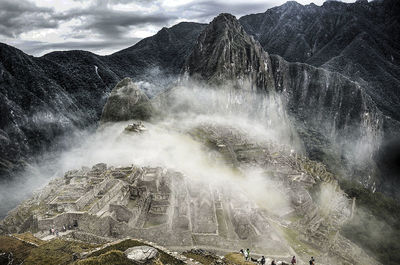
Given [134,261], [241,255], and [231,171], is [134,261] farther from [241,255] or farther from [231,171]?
[231,171]

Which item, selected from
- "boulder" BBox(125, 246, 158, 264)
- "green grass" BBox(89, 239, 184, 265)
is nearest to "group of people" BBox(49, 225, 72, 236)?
"green grass" BBox(89, 239, 184, 265)

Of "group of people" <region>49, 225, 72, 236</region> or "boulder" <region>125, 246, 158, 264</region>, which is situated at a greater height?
"boulder" <region>125, 246, 158, 264</region>

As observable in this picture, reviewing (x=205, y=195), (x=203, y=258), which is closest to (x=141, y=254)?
(x=203, y=258)

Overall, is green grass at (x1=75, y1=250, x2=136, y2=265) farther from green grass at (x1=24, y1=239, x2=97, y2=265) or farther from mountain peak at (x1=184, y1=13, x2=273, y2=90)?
mountain peak at (x1=184, y1=13, x2=273, y2=90)

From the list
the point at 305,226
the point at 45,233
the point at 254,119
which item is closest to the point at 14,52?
the point at 254,119

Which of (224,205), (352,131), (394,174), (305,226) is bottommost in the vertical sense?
(394,174)

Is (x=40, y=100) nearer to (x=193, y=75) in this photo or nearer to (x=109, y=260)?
(x=193, y=75)

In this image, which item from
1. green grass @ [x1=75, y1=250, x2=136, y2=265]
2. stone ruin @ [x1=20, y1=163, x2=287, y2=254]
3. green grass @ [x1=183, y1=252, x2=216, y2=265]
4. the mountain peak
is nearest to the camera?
green grass @ [x1=75, y1=250, x2=136, y2=265]
